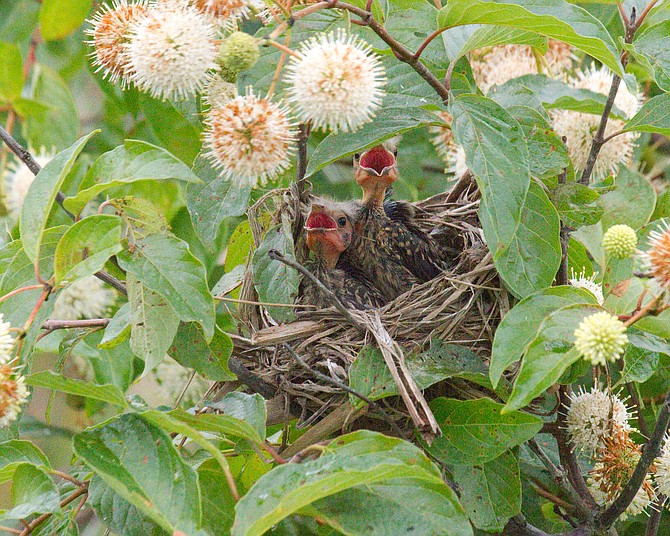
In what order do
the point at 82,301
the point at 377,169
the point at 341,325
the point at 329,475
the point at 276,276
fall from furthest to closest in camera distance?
1. the point at 82,301
2. the point at 377,169
3. the point at 341,325
4. the point at 276,276
5. the point at 329,475

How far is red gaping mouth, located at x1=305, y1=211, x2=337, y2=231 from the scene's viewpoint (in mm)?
2635

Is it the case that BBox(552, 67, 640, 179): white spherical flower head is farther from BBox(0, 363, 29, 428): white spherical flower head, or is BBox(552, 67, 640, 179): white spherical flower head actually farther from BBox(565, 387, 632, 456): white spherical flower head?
BBox(0, 363, 29, 428): white spherical flower head

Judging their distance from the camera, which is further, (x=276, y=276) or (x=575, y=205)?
(x=276, y=276)

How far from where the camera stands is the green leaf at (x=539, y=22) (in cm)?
159

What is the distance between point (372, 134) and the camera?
1.77 meters

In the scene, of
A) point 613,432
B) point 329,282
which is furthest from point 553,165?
point 329,282

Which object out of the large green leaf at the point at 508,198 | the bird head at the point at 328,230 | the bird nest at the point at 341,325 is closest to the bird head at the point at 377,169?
the bird head at the point at 328,230

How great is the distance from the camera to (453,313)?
2195 mm

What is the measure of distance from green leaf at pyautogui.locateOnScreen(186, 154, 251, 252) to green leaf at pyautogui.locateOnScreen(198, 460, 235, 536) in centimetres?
52

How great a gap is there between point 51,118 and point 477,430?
249 centimetres

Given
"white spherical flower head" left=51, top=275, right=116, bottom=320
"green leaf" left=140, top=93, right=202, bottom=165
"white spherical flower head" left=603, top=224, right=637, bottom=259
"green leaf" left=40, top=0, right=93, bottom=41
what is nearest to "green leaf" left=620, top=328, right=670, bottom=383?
"white spherical flower head" left=603, top=224, right=637, bottom=259

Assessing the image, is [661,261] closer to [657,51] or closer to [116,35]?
[657,51]

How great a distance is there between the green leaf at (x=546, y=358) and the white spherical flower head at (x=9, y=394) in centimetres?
84

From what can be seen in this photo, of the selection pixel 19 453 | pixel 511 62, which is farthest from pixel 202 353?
pixel 511 62
